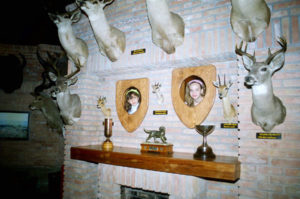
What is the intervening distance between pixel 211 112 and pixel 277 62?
104 centimetres

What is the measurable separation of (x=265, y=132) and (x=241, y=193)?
72 centimetres

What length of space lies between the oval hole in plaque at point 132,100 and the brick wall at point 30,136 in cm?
422

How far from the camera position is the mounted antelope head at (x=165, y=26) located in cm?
272

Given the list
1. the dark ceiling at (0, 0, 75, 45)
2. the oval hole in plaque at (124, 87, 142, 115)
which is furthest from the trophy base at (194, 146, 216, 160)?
the dark ceiling at (0, 0, 75, 45)

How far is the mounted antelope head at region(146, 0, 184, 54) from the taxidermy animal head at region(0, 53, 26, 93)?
562 centimetres

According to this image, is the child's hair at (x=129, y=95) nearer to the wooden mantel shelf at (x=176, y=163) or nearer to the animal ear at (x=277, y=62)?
the wooden mantel shelf at (x=176, y=163)

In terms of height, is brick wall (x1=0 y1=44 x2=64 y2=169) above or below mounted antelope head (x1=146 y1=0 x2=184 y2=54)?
below

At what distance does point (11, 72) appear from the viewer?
21.9 ft

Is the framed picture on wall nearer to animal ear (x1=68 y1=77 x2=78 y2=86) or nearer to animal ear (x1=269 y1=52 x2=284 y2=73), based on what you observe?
animal ear (x1=68 y1=77 x2=78 y2=86)

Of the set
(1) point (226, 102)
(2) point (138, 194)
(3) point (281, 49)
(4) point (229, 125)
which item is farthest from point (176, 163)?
(3) point (281, 49)

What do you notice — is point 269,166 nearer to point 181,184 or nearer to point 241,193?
point 241,193

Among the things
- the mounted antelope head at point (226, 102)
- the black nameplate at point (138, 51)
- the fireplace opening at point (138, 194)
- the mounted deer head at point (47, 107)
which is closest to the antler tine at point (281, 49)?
the mounted antelope head at point (226, 102)

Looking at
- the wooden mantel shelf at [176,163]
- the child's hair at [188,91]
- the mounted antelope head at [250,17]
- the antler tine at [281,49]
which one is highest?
the mounted antelope head at [250,17]

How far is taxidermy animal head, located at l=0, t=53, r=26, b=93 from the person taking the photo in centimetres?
663
